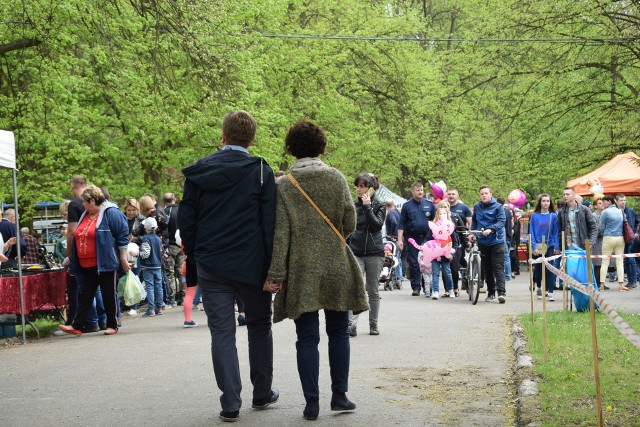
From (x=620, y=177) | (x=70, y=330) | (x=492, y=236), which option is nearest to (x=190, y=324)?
(x=70, y=330)

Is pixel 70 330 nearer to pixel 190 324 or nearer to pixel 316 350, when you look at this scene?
pixel 190 324

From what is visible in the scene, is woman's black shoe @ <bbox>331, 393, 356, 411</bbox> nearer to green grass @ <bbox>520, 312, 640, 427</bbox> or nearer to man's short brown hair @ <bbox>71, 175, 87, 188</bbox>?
green grass @ <bbox>520, 312, 640, 427</bbox>

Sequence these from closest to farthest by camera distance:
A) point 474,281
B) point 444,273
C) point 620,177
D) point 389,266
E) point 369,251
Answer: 1. point 369,251
2. point 474,281
3. point 444,273
4. point 389,266
5. point 620,177

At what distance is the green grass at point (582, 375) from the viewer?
272 inches

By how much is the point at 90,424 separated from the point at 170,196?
1121 cm

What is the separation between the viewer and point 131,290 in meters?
16.0

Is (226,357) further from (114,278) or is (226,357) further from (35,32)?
(35,32)

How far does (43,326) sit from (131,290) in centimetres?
142

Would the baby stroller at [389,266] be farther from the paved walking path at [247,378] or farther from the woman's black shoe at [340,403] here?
the woman's black shoe at [340,403]

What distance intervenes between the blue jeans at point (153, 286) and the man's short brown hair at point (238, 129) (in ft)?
31.5

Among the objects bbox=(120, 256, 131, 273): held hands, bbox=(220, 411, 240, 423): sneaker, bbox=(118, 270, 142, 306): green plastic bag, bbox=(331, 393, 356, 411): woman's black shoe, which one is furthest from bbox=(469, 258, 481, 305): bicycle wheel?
bbox=(220, 411, 240, 423): sneaker

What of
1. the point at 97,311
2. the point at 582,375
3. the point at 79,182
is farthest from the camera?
the point at 97,311

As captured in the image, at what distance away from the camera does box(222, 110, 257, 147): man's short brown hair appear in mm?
7398

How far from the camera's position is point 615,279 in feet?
88.4
